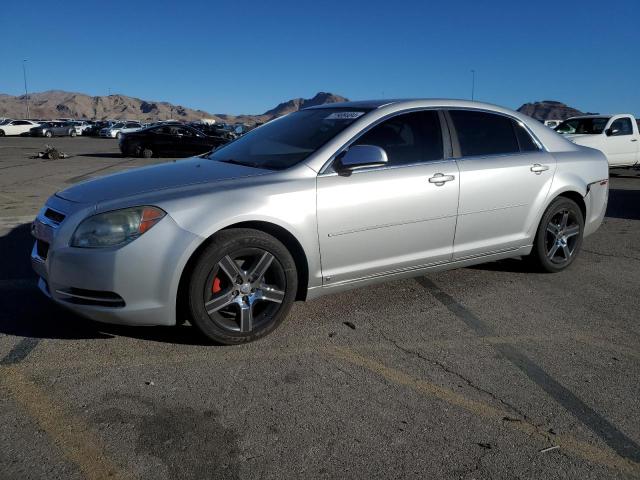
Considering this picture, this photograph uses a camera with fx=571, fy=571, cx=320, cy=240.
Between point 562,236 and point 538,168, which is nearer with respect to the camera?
point 538,168

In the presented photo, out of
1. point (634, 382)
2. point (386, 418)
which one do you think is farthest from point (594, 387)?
point (386, 418)

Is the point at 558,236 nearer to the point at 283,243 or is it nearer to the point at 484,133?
the point at 484,133

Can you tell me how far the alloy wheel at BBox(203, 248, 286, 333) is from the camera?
3553 millimetres

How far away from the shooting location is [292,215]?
371 centimetres

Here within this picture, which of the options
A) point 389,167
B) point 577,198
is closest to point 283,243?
point 389,167

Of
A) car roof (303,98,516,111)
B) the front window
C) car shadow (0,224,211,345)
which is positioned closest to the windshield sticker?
car roof (303,98,516,111)

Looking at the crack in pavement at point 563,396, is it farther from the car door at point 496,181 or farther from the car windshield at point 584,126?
the car windshield at point 584,126

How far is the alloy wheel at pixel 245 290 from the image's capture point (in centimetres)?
355

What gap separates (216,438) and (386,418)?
2.72ft

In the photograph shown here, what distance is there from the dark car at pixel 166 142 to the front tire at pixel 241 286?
18413mm

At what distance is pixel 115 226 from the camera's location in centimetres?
336

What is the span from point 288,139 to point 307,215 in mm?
998

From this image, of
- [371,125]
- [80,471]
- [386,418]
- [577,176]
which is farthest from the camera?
[577,176]

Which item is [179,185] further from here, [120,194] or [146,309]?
[146,309]
